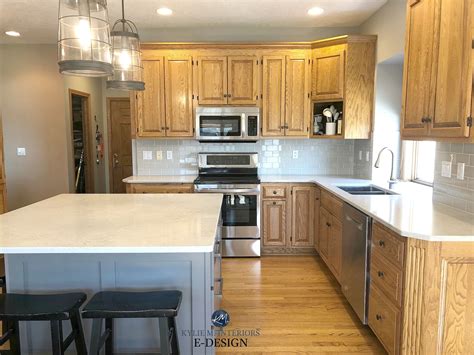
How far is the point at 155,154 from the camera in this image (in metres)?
4.54

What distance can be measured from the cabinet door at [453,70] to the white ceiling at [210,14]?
1727mm

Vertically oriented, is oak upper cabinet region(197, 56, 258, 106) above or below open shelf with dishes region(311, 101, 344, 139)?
above

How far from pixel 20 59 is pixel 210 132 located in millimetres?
3128

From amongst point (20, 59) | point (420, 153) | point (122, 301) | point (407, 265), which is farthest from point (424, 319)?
point (20, 59)

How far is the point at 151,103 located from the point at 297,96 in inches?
68.1

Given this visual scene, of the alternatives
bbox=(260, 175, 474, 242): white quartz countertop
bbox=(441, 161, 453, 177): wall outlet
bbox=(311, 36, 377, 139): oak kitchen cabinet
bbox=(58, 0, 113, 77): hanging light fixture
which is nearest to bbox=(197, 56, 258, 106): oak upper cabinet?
bbox=(311, 36, 377, 139): oak kitchen cabinet

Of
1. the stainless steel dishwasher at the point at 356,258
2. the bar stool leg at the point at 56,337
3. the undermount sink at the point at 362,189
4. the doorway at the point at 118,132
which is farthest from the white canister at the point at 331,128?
the doorway at the point at 118,132

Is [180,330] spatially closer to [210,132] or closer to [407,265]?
[407,265]

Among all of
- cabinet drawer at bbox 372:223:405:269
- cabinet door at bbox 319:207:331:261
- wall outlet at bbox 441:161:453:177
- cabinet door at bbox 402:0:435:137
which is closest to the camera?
cabinet drawer at bbox 372:223:405:269

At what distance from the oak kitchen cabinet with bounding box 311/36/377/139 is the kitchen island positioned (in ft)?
8.01

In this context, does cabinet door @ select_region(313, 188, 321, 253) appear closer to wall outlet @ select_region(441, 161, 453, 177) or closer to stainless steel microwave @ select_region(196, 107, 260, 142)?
stainless steel microwave @ select_region(196, 107, 260, 142)

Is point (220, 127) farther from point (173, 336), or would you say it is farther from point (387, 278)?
point (173, 336)

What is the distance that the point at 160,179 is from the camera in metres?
4.12

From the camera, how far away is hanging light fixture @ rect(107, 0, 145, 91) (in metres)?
2.25
